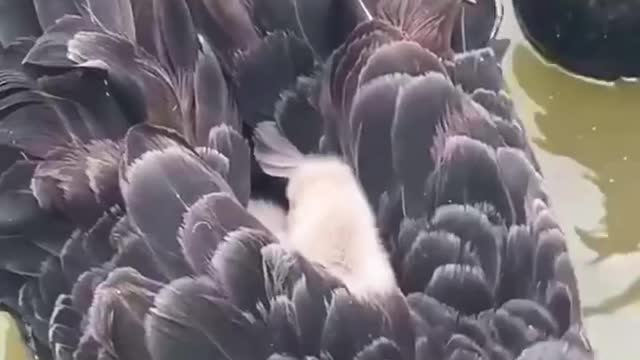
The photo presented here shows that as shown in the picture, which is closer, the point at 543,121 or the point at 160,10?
the point at 160,10

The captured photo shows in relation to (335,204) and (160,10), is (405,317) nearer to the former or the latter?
(335,204)

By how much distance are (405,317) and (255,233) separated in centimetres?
10

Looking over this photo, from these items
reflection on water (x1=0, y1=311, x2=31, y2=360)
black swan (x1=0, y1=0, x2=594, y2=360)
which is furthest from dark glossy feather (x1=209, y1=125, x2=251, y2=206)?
reflection on water (x1=0, y1=311, x2=31, y2=360)

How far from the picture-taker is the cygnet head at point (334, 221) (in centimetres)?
92

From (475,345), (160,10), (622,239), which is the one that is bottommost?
(622,239)

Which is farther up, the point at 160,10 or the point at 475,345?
the point at 160,10

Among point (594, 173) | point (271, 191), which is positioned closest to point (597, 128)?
point (594, 173)

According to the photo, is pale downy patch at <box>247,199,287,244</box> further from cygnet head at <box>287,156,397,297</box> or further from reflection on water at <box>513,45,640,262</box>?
reflection on water at <box>513,45,640,262</box>

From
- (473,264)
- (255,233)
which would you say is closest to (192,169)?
(255,233)

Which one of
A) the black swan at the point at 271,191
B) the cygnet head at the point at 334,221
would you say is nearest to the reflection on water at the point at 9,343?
the black swan at the point at 271,191

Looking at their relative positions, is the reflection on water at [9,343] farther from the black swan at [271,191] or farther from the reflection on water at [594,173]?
the reflection on water at [594,173]

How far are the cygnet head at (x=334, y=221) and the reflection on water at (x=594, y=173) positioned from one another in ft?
1.17

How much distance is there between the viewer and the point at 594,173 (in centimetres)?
129

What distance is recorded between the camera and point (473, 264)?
889 mm
